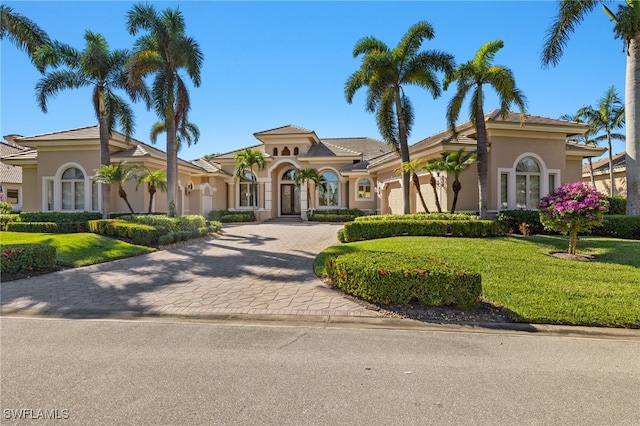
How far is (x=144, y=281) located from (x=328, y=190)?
64.9 feet

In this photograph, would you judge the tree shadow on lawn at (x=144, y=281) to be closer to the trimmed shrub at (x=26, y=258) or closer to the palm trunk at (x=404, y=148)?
the trimmed shrub at (x=26, y=258)

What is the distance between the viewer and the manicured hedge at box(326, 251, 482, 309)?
5711 millimetres

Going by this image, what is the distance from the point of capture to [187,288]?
Result: 297 inches

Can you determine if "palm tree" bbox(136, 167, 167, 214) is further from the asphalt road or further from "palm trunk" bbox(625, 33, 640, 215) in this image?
"palm trunk" bbox(625, 33, 640, 215)

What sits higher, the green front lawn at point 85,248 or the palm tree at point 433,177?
the palm tree at point 433,177

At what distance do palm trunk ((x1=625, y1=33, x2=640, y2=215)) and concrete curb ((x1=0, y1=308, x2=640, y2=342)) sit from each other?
11.4 m

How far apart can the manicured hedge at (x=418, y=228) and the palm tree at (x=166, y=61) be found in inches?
378

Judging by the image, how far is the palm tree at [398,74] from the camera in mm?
15047

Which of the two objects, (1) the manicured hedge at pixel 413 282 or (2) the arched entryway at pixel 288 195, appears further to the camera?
(2) the arched entryway at pixel 288 195

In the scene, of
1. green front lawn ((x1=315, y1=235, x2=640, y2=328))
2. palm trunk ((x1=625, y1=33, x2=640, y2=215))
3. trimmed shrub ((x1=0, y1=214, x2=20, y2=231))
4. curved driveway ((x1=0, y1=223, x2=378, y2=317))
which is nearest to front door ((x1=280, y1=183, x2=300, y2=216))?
curved driveway ((x1=0, y1=223, x2=378, y2=317))

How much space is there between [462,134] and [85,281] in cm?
1788

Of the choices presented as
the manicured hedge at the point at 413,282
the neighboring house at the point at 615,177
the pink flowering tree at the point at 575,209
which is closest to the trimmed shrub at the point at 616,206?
the pink flowering tree at the point at 575,209

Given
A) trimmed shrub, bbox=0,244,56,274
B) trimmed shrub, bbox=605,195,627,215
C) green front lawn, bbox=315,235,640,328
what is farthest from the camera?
trimmed shrub, bbox=605,195,627,215

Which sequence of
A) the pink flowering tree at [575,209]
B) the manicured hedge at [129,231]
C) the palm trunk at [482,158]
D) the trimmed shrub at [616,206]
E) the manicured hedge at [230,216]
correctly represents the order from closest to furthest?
1. the pink flowering tree at [575,209]
2. the manicured hedge at [129,231]
3. the palm trunk at [482,158]
4. the trimmed shrub at [616,206]
5. the manicured hedge at [230,216]
